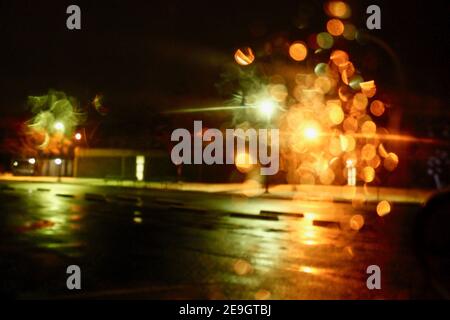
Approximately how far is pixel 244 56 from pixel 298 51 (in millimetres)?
4787

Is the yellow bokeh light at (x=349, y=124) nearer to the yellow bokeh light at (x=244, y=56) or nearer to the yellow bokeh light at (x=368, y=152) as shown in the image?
the yellow bokeh light at (x=368, y=152)

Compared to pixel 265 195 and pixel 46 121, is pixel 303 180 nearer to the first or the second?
pixel 265 195

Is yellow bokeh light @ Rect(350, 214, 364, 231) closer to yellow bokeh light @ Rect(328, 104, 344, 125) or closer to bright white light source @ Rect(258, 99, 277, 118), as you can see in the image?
bright white light source @ Rect(258, 99, 277, 118)

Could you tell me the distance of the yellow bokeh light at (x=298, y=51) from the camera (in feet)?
141

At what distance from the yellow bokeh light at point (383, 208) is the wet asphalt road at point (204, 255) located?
124 centimetres

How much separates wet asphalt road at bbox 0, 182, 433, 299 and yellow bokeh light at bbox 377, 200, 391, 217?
1.24m

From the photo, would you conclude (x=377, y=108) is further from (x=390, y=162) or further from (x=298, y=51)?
(x=298, y=51)

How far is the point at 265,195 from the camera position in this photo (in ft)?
100

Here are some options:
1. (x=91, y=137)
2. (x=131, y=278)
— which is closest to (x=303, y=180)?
(x=91, y=137)

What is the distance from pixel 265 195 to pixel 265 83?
17.4 metres

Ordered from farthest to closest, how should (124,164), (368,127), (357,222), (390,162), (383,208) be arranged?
1. (124,164)
2. (368,127)
3. (390,162)
4. (383,208)
5. (357,222)

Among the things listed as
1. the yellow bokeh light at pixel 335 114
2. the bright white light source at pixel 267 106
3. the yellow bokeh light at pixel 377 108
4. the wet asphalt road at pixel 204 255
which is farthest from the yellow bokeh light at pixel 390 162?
the wet asphalt road at pixel 204 255

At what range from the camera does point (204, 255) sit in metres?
11.1

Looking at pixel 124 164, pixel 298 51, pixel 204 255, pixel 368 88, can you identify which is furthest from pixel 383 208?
pixel 124 164
